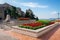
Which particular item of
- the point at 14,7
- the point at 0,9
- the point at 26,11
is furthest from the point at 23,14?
the point at 0,9

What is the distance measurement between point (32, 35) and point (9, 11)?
18.3 meters

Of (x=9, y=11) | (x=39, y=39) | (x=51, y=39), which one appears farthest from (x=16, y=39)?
(x=9, y=11)

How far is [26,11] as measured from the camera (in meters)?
29.7

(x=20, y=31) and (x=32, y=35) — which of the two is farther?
(x=20, y=31)

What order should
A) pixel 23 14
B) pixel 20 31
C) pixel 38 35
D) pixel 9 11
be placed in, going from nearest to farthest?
pixel 38 35
pixel 20 31
pixel 9 11
pixel 23 14

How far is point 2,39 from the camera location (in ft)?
27.0

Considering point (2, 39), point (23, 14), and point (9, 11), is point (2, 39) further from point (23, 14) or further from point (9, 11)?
point (23, 14)

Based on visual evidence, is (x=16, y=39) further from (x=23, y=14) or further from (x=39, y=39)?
(x=23, y=14)

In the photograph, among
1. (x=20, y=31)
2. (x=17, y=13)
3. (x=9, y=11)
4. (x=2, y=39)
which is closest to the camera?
(x=2, y=39)

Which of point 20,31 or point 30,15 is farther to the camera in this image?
point 30,15

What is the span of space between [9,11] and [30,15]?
6.18 metres

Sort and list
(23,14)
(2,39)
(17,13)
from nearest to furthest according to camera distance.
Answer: (2,39) → (17,13) → (23,14)

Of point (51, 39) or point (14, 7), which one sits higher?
point (14, 7)

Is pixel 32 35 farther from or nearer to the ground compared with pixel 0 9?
nearer to the ground
